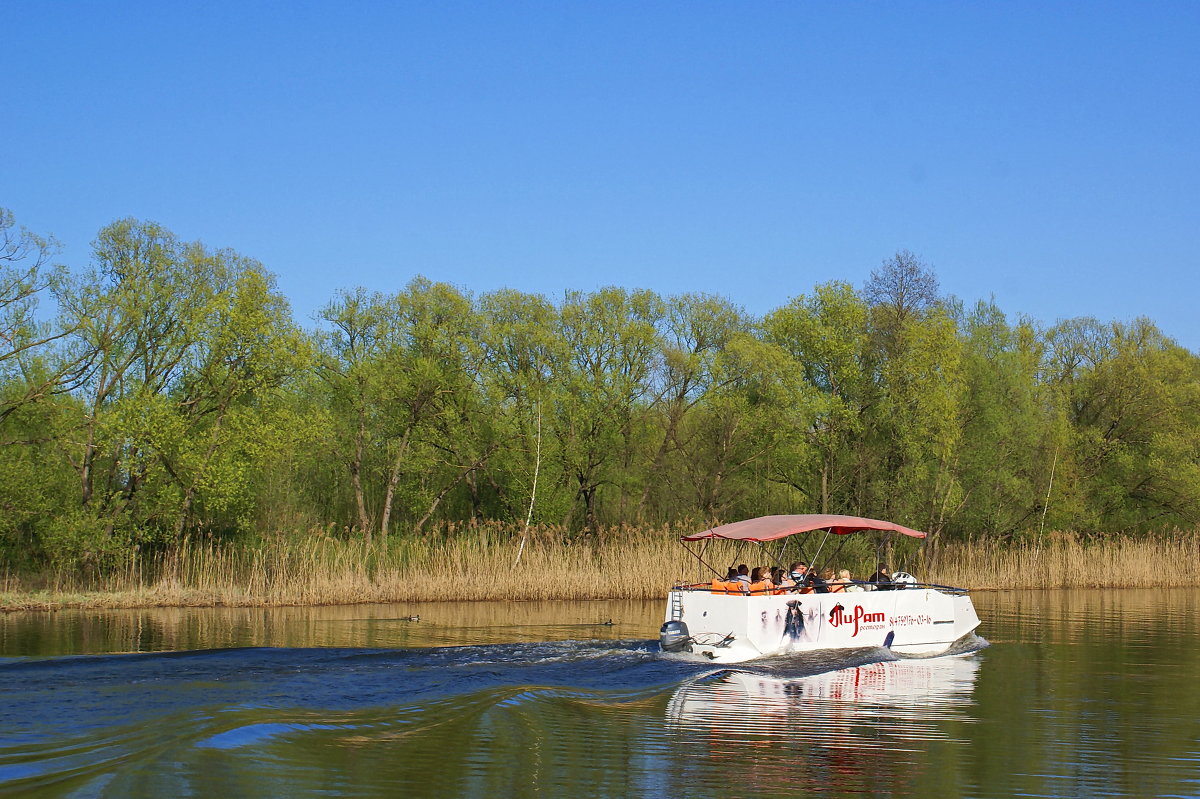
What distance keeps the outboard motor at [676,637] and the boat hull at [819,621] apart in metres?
0.10

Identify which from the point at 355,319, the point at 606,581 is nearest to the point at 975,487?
the point at 606,581

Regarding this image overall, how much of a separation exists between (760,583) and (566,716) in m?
6.75

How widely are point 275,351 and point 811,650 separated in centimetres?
2131

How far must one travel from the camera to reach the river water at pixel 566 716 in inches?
405

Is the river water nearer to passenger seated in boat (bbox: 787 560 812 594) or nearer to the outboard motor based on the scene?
the outboard motor

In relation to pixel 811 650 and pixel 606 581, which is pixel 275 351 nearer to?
pixel 606 581

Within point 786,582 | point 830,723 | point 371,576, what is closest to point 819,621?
point 786,582

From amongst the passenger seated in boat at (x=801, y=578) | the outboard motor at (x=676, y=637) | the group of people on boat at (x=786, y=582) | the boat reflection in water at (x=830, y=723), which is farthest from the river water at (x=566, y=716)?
the passenger seated in boat at (x=801, y=578)

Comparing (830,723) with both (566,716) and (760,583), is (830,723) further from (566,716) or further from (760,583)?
(760,583)

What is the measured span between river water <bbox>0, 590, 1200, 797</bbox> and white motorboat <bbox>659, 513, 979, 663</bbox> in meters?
0.46

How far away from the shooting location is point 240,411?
3516 centimetres

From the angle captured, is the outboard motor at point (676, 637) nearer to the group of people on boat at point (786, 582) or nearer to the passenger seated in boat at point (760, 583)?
the group of people on boat at point (786, 582)

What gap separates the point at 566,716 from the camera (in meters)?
13.6

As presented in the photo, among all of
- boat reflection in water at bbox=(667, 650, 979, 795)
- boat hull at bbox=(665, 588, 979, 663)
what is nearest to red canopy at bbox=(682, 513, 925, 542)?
boat hull at bbox=(665, 588, 979, 663)
